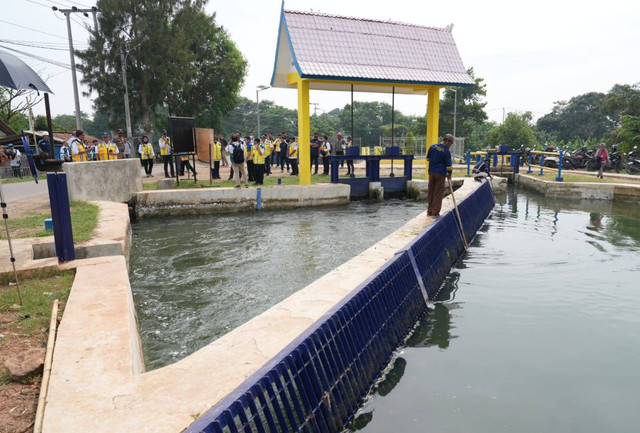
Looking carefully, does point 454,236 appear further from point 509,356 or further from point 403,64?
point 403,64

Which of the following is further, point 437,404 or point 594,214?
point 594,214

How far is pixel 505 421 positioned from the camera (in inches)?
146

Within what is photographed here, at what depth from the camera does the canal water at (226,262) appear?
5.81 meters

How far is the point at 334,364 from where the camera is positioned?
359cm

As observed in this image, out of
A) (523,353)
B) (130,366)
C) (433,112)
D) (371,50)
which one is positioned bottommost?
(523,353)

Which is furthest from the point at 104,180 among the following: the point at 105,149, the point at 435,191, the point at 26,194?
the point at 435,191

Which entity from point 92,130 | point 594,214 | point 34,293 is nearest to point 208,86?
point 594,214

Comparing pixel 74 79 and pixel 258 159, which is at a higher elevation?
pixel 74 79

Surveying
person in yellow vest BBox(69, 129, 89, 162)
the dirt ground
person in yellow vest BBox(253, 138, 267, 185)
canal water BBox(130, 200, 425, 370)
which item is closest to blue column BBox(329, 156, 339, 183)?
canal water BBox(130, 200, 425, 370)

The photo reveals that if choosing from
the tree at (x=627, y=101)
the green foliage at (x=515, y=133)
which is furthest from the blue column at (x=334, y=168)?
the green foliage at (x=515, y=133)

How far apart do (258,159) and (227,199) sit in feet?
7.25

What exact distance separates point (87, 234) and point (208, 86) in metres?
29.6

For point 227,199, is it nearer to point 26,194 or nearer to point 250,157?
point 250,157

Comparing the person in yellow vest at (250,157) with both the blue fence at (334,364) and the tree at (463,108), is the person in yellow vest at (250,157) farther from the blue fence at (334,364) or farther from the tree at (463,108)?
the tree at (463,108)
